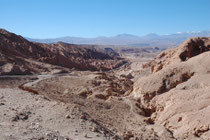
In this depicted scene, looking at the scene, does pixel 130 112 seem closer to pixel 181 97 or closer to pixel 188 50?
pixel 181 97

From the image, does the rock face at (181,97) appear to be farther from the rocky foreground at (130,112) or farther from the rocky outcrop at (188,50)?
the rocky outcrop at (188,50)

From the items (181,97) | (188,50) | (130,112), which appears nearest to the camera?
(181,97)

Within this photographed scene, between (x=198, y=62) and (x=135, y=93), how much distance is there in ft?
15.5

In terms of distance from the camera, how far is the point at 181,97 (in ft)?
43.2

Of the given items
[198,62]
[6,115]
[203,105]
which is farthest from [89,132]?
[198,62]

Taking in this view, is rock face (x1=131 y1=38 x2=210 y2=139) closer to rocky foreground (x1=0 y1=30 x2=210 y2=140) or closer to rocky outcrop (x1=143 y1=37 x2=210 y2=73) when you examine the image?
rocky foreground (x1=0 y1=30 x2=210 y2=140)

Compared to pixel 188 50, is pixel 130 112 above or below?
below

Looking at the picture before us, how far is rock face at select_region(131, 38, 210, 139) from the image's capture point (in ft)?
36.2

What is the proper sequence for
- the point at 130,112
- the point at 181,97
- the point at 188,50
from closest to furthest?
the point at 181,97, the point at 130,112, the point at 188,50

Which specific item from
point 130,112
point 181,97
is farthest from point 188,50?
point 130,112

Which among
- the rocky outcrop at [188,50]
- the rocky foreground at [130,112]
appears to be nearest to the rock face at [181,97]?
the rocky foreground at [130,112]

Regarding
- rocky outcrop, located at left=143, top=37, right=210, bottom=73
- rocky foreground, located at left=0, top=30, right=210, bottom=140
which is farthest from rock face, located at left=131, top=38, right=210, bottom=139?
rocky outcrop, located at left=143, top=37, right=210, bottom=73

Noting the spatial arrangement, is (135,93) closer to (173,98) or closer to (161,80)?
(161,80)

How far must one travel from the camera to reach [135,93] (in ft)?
56.6
